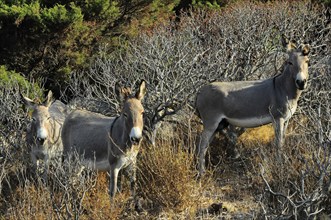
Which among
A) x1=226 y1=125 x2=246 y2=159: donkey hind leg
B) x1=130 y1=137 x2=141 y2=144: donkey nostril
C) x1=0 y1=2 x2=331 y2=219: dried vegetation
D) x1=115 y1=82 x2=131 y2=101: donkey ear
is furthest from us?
x1=226 y1=125 x2=246 y2=159: donkey hind leg

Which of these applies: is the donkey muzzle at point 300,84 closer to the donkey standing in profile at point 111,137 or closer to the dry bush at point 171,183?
the dry bush at point 171,183

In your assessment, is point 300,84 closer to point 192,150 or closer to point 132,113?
point 192,150

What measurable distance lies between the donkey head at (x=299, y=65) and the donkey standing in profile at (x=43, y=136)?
3.53m

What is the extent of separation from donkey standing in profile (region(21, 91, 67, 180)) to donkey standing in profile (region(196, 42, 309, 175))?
2.20 m

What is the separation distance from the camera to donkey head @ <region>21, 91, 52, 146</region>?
7.75 metres

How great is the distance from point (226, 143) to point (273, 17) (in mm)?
4508

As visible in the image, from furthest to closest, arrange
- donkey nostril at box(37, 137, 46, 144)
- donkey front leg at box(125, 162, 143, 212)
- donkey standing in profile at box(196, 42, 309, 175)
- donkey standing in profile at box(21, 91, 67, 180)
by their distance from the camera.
Result: donkey standing in profile at box(196, 42, 309, 175)
donkey standing in profile at box(21, 91, 67, 180)
donkey nostril at box(37, 137, 46, 144)
donkey front leg at box(125, 162, 143, 212)

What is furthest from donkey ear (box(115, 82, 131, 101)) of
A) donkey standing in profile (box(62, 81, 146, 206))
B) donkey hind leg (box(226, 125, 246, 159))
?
donkey hind leg (box(226, 125, 246, 159))

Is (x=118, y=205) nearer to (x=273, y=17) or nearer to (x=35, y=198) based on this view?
(x=35, y=198)

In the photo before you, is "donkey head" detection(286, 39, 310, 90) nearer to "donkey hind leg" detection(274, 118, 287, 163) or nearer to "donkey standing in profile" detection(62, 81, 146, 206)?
"donkey hind leg" detection(274, 118, 287, 163)

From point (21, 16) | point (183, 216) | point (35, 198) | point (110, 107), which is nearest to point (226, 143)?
point (110, 107)

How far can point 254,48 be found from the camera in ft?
34.3

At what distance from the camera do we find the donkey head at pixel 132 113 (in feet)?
21.5

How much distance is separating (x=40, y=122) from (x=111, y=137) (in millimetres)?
1269
